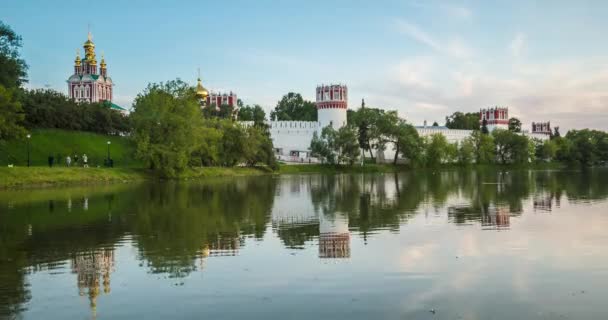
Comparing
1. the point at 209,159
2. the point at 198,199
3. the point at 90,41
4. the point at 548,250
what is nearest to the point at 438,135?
the point at 209,159

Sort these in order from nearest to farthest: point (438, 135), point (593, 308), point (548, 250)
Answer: point (593, 308), point (548, 250), point (438, 135)

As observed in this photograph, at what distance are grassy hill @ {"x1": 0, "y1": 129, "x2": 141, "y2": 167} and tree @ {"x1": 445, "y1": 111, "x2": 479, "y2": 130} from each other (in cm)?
7657

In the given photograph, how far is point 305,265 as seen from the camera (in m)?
9.77

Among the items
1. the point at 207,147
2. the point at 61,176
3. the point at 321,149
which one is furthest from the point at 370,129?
the point at 61,176

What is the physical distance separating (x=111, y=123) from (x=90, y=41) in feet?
106

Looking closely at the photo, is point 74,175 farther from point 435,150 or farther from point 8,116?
point 435,150

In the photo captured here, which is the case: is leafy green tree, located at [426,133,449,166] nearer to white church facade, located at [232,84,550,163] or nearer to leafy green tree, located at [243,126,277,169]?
white church facade, located at [232,84,550,163]

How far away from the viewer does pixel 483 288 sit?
806 cm

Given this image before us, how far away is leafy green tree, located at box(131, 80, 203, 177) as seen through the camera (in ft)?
137

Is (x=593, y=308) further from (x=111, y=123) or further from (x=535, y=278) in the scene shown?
(x=111, y=123)

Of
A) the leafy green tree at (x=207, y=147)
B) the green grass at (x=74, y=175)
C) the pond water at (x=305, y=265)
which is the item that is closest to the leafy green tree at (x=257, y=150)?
the leafy green tree at (x=207, y=147)

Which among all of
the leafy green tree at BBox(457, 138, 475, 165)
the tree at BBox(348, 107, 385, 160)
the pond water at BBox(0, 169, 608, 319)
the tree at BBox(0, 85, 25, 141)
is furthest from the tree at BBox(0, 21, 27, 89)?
the leafy green tree at BBox(457, 138, 475, 165)

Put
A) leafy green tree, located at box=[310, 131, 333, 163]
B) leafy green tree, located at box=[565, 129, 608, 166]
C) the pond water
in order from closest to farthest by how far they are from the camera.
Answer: the pond water → leafy green tree, located at box=[310, 131, 333, 163] → leafy green tree, located at box=[565, 129, 608, 166]

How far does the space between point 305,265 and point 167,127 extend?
116 ft
